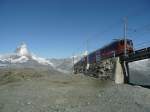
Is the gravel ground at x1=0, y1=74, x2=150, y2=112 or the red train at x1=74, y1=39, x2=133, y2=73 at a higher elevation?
the red train at x1=74, y1=39, x2=133, y2=73

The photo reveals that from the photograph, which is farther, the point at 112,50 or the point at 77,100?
the point at 112,50

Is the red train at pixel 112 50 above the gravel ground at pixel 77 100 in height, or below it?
above

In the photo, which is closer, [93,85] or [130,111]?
[130,111]

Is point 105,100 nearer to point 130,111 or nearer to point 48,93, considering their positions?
point 130,111

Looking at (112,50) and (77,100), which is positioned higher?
(112,50)

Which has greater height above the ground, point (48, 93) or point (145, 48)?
point (145, 48)

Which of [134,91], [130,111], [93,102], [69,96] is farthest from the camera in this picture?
[134,91]

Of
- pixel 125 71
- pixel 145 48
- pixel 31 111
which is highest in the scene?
pixel 145 48

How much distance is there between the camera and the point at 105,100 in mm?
33406

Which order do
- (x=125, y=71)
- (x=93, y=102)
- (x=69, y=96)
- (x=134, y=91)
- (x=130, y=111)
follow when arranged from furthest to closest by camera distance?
(x=125, y=71)
(x=134, y=91)
(x=69, y=96)
(x=93, y=102)
(x=130, y=111)

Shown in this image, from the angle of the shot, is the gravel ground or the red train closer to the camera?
the gravel ground

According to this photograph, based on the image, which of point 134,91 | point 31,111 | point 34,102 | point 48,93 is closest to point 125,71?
point 134,91

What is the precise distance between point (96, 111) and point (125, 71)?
2594cm

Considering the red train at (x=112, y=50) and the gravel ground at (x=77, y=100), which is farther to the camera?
the red train at (x=112, y=50)
